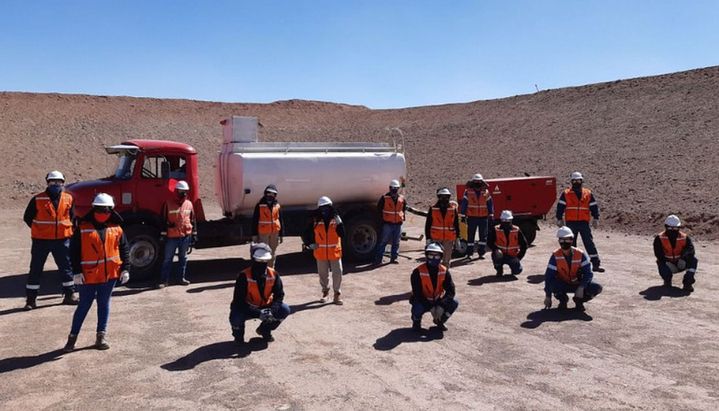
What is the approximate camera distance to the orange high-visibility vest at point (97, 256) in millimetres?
7094

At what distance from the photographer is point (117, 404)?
5629 mm

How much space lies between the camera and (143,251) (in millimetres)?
11922

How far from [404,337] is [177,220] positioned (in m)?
5.42

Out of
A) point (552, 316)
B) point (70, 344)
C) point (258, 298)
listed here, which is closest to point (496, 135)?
point (552, 316)

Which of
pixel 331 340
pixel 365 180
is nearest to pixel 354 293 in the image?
pixel 331 340

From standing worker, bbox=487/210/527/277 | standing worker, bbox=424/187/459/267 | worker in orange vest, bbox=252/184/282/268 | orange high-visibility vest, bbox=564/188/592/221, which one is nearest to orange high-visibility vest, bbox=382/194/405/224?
standing worker, bbox=424/187/459/267

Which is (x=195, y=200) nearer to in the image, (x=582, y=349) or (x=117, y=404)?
(x=117, y=404)

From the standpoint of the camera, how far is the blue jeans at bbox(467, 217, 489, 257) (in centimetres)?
1448

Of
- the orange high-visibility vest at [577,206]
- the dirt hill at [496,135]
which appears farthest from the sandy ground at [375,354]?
the dirt hill at [496,135]

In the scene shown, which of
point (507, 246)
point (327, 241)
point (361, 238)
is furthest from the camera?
point (361, 238)

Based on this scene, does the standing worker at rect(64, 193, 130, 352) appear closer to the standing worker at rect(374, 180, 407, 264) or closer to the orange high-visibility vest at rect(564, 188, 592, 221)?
the standing worker at rect(374, 180, 407, 264)

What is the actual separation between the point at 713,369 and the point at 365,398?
3820mm

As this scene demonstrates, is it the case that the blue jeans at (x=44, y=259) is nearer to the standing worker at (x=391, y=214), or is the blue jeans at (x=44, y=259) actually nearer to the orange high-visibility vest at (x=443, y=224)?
the orange high-visibility vest at (x=443, y=224)

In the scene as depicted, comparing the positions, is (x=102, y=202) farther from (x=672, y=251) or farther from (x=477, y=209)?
(x=672, y=251)
